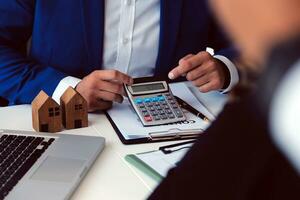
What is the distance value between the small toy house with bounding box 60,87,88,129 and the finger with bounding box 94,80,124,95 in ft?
0.32

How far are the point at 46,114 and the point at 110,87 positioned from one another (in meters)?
0.18

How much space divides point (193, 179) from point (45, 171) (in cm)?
52

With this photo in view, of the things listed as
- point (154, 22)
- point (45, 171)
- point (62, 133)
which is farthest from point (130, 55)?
point (45, 171)

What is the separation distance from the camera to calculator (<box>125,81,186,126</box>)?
1.19m

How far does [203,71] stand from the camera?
4.35ft

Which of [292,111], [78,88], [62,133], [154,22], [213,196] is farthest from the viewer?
[154,22]

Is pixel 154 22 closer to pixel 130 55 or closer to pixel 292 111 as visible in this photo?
pixel 130 55

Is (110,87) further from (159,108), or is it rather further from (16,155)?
(16,155)

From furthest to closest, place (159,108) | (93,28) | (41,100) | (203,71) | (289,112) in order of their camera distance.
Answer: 1. (93,28)
2. (203,71)
3. (159,108)
4. (41,100)
5. (289,112)

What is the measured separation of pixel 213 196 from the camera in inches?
17.2

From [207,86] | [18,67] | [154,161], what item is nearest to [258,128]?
[154,161]

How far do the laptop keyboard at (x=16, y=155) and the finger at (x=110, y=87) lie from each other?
220 millimetres

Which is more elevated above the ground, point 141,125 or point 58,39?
point 58,39

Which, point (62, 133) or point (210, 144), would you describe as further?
point (62, 133)
